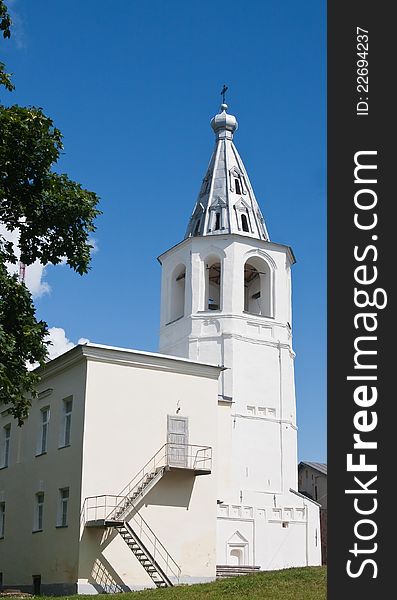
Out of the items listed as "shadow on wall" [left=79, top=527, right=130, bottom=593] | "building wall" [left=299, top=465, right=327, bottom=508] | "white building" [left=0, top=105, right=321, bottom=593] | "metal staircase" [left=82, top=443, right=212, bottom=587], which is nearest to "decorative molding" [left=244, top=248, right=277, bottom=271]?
"white building" [left=0, top=105, right=321, bottom=593]

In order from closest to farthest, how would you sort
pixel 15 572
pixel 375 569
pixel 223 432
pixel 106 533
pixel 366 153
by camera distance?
pixel 375 569 < pixel 366 153 < pixel 106 533 < pixel 15 572 < pixel 223 432

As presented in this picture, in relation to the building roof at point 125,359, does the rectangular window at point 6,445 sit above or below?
below

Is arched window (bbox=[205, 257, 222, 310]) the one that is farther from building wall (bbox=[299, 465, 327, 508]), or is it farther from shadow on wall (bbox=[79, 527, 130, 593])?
building wall (bbox=[299, 465, 327, 508])

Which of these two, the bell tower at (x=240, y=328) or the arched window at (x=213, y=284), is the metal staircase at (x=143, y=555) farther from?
the arched window at (x=213, y=284)

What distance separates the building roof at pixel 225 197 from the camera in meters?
49.0

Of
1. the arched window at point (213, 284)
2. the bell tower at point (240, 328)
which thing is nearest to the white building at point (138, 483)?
the bell tower at point (240, 328)

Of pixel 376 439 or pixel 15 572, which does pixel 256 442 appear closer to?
pixel 15 572

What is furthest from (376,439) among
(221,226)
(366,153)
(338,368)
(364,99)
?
(221,226)

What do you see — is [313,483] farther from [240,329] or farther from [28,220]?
[28,220]

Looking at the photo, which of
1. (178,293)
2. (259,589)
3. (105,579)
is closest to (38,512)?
(105,579)

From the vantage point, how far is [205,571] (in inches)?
1153

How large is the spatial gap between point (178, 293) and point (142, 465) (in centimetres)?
2107

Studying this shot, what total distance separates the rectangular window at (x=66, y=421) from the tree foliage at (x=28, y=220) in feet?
26.3

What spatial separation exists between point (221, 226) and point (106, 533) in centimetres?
2430
